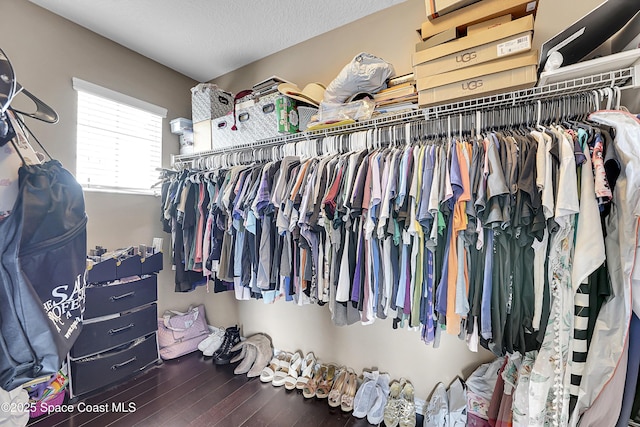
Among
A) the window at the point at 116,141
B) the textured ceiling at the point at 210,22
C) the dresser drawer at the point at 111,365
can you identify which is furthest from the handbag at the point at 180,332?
the textured ceiling at the point at 210,22

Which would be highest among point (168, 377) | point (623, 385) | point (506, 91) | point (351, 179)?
point (506, 91)

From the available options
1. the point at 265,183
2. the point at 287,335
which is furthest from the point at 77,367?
the point at 265,183

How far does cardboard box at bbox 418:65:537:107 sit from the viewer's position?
42.9 inches

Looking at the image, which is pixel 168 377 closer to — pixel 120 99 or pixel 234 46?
pixel 120 99

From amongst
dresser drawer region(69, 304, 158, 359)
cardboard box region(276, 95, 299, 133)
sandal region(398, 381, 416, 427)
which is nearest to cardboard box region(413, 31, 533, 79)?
cardboard box region(276, 95, 299, 133)

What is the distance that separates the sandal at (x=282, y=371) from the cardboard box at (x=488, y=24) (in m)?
2.40

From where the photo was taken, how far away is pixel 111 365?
1.90 meters

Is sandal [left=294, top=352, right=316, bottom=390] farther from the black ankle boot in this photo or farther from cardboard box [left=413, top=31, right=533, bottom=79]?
cardboard box [left=413, top=31, right=533, bottom=79]

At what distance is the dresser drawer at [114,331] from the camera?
1.80 metres

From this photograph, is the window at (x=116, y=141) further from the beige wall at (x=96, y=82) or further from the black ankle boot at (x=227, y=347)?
the black ankle boot at (x=227, y=347)

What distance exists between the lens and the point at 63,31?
6.30ft

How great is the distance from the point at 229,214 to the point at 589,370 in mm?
1774

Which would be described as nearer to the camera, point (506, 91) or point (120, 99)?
point (506, 91)

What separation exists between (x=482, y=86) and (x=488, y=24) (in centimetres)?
27
